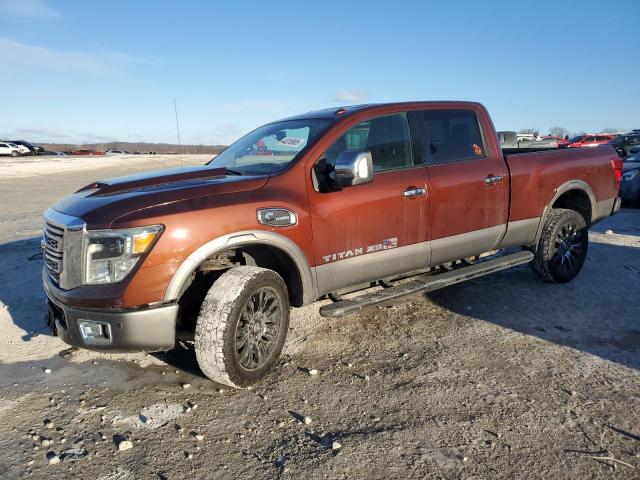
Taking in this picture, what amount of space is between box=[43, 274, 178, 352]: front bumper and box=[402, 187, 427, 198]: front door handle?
207 centimetres

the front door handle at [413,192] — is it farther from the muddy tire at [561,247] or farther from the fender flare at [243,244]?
the muddy tire at [561,247]

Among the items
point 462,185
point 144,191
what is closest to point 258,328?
point 144,191

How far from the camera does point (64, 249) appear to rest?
3.31 m

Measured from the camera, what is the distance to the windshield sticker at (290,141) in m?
4.12

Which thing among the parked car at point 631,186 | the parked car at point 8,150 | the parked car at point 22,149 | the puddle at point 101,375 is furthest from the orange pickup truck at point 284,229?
the parked car at point 22,149

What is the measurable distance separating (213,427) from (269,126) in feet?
9.43

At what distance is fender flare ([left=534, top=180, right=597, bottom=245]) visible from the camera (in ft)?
17.9

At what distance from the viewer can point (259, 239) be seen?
11.5 feet

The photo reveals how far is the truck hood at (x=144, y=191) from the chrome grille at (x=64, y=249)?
0.23 feet

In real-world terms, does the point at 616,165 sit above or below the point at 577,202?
above

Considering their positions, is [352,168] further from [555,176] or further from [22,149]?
[22,149]

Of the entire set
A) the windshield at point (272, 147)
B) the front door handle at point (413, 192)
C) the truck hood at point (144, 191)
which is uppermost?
the windshield at point (272, 147)

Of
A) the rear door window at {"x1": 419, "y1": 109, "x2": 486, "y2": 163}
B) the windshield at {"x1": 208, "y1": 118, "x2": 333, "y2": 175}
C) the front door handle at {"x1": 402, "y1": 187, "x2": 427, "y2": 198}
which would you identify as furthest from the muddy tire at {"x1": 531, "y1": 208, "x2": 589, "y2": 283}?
the windshield at {"x1": 208, "y1": 118, "x2": 333, "y2": 175}

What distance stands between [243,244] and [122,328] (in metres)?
0.93
